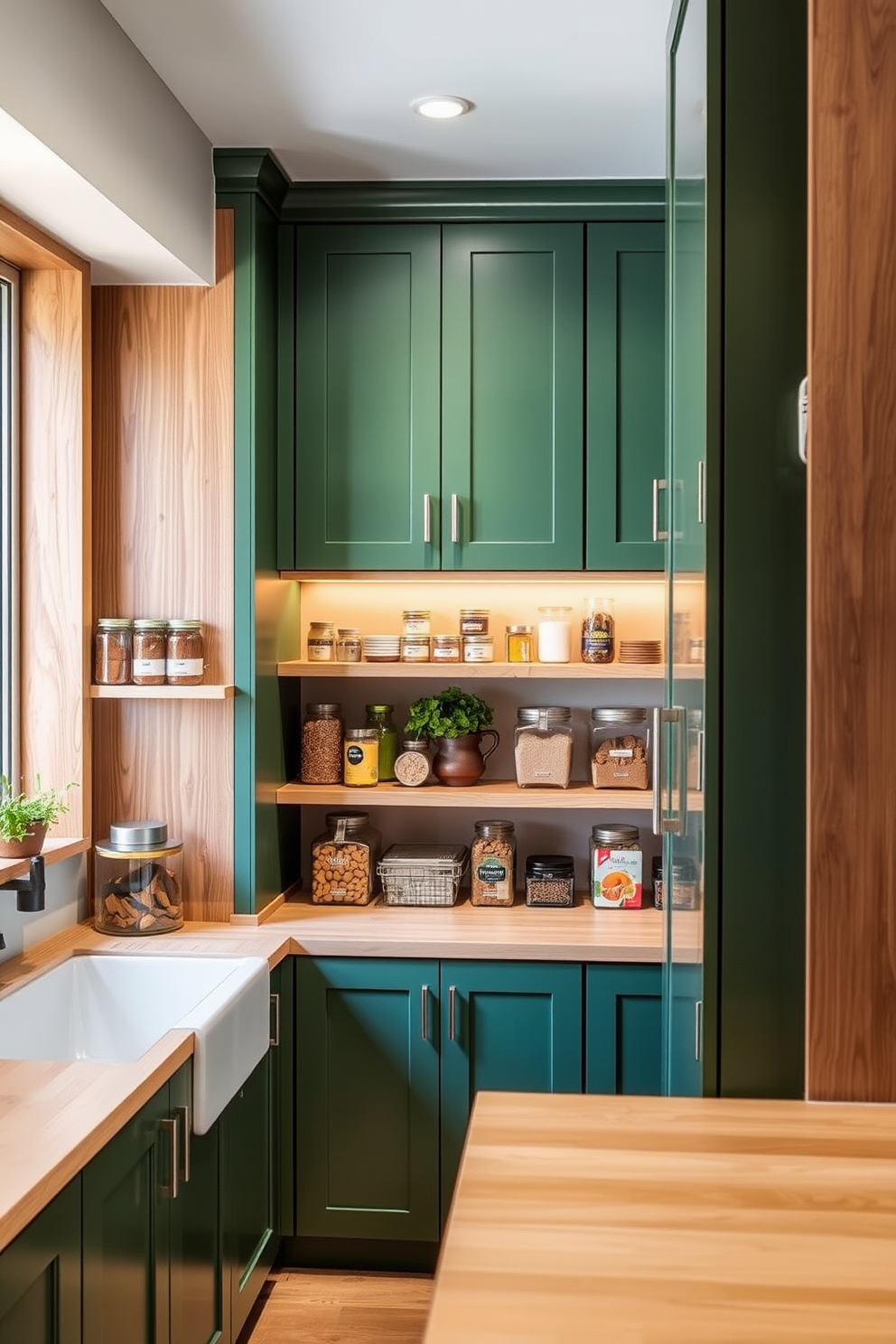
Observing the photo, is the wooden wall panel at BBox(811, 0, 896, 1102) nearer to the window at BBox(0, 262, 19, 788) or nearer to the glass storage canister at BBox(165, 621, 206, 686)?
the glass storage canister at BBox(165, 621, 206, 686)

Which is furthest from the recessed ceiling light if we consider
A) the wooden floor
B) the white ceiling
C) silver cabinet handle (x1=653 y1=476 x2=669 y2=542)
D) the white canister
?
the wooden floor

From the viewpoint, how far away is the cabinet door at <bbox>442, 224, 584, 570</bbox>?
3070mm

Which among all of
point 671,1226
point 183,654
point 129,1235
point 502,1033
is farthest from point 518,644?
point 671,1226

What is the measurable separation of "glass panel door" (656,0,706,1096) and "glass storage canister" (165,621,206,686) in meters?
1.15

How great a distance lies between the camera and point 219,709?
9.62ft

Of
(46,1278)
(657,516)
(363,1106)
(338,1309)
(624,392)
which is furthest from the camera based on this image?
(624,392)

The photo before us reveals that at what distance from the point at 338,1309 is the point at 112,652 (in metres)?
1.55

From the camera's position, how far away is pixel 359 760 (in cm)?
317

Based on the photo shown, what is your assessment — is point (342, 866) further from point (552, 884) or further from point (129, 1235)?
point (129, 1235)

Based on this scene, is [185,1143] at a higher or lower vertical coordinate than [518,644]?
lower

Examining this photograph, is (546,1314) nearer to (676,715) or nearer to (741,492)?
(741,492)

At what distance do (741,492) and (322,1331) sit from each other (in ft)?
6.73

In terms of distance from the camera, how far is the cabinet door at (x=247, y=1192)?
2398 millimetres

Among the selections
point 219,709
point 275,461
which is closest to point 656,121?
point 275,461
